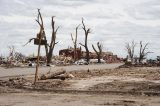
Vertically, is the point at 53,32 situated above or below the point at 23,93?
above

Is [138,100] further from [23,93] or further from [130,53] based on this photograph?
[130,53]

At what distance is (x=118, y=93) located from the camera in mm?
17469

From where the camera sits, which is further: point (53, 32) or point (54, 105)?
point (53, 32)

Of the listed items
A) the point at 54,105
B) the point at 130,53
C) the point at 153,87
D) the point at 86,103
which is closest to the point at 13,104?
the point at 54,105

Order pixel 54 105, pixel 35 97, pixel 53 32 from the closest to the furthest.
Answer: pixel 54 105, pixel 35 97, pixel 53 32

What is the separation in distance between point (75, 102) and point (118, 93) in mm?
3272

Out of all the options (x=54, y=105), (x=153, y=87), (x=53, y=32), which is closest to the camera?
(x=54, y=105)

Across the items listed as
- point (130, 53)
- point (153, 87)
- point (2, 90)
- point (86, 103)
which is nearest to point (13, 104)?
point (86, 103)

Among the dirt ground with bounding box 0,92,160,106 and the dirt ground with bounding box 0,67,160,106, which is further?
the dirt ground with bounding box 0,67,160,106

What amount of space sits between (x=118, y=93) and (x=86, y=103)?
3351mm

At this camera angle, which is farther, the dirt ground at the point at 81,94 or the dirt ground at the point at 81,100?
the dirt ground at the point at 81,94

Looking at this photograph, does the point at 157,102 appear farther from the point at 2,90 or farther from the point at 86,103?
the point at 2,90

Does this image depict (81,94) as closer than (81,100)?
No

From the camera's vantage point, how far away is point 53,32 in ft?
236
